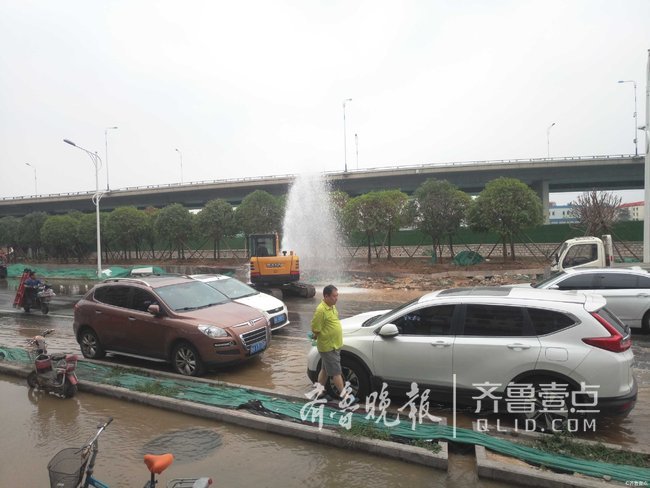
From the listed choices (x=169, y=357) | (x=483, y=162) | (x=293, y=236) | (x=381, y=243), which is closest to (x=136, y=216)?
(x=293, y=236)

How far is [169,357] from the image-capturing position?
7.77m

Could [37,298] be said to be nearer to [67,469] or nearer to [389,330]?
[389,330]

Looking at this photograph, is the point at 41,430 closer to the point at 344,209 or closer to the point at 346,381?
the point at 346,381

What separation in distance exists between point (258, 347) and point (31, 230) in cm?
5009

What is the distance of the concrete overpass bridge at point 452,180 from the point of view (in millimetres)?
45281

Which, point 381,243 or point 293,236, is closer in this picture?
point 293,236

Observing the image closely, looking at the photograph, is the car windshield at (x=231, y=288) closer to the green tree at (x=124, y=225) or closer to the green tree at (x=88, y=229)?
the green tree at (x=124, y=225)

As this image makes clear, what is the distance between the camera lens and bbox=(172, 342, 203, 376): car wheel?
7461 millimetres

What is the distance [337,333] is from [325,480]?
1.77 meters

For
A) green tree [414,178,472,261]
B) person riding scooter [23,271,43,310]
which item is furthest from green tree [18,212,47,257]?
green tree [414,178,472,261]

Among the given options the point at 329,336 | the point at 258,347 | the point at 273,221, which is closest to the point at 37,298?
the point at 258,347

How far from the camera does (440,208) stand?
95.1 ft

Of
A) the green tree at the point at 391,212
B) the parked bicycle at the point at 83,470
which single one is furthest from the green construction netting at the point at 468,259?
the parked bicycle at the point at 83,470

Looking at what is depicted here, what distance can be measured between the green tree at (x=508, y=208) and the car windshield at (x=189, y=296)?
851 inches
